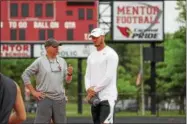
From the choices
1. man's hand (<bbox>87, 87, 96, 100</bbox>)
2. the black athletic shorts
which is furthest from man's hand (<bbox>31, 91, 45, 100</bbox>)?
the black athletic shorts

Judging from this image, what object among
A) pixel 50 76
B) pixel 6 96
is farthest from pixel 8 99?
pixel 50 76

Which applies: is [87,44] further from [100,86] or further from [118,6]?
[100,86]

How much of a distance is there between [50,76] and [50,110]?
539 millimetres

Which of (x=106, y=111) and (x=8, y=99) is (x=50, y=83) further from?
(x=8, y=99)

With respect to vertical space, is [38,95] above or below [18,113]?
below

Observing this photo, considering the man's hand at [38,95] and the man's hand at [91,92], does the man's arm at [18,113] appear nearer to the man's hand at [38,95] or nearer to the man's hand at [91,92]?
the man's hand at [91,92]

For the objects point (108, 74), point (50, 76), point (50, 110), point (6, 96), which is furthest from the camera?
point (50, 110)

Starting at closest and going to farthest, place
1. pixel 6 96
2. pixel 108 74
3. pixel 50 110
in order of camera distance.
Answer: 1. pixel 6 96
2. pixel 108 74
3. pixel 50 110

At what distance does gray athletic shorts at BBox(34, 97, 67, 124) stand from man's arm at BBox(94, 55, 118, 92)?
1.21 meters

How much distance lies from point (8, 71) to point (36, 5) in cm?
2123

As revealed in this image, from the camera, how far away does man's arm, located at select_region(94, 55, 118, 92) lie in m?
8.30

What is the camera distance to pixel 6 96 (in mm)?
4539

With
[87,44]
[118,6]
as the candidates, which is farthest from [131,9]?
[87,44]

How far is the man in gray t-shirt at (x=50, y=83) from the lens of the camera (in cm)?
927
